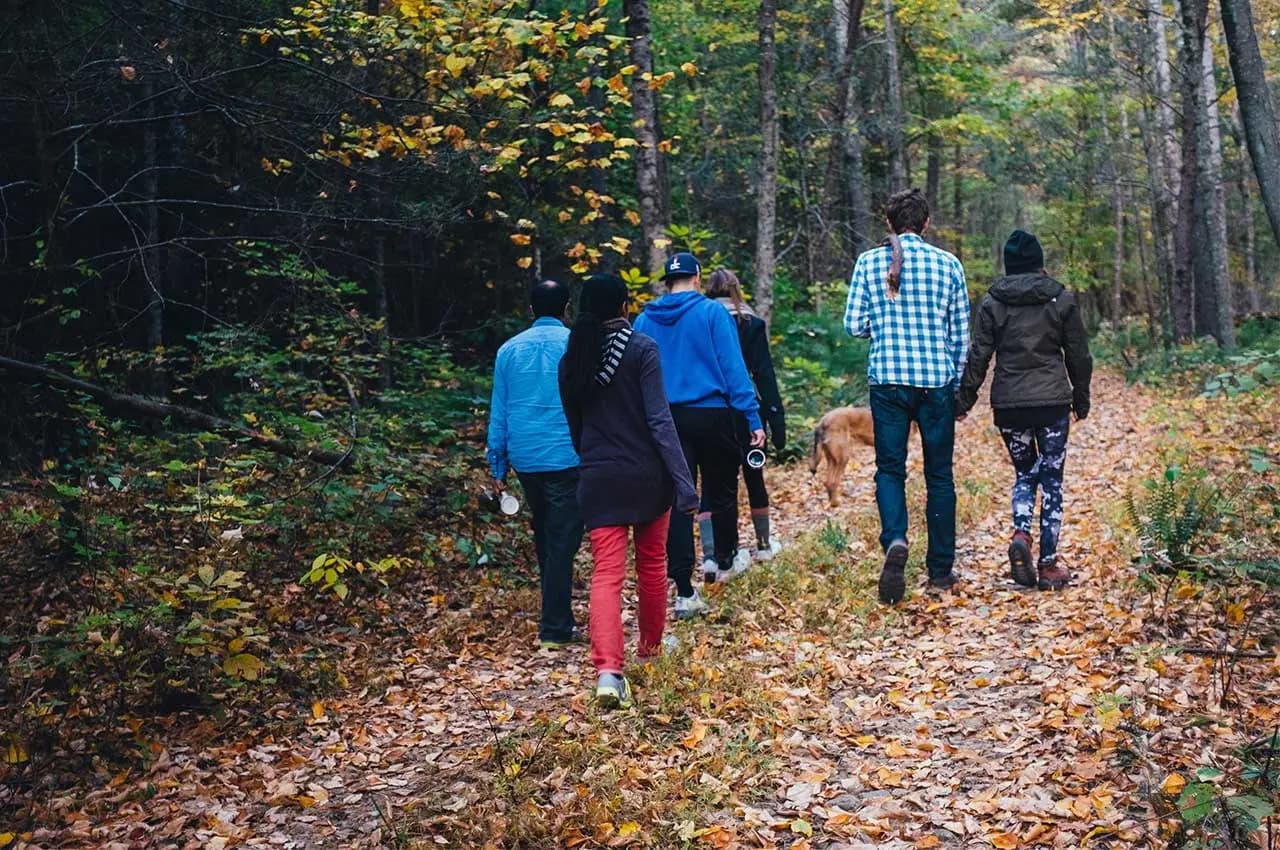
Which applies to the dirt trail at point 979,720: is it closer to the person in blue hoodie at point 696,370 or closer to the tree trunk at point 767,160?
the person in blue hoodie at point 696,370

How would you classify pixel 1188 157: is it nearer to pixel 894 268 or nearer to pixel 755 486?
pixel 755 486

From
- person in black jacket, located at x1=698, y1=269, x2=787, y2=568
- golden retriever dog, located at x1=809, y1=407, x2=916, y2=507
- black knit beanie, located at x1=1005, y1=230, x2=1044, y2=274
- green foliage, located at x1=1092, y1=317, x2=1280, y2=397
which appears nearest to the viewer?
black knit beanie, located at x1=1005, y1=230, x2=1044, y2=274

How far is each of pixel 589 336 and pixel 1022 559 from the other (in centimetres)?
352

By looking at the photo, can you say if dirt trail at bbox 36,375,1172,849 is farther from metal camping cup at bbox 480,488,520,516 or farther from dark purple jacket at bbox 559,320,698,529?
dark purple jacket at bbox 559,320,698,529

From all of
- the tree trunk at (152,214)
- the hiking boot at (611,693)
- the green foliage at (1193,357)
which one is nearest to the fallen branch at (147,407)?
the tree trunk at (152,214)

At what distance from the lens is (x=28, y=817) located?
4.44 m

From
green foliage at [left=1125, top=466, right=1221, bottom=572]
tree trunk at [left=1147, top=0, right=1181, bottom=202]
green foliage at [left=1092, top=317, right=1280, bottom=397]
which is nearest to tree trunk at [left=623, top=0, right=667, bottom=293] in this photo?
green foliage at [left=1125, top=466, right=1221, bottom=572]

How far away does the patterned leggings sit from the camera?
6672mm

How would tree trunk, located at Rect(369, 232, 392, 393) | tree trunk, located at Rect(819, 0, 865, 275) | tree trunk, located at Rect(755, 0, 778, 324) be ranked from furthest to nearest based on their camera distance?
tree trunk, located at Rect(819, 0, 865, 275), tree trunk, located at Rect(755, 0, 778, 324), tree trunk, located at Rect(369, 232, 392, 393)

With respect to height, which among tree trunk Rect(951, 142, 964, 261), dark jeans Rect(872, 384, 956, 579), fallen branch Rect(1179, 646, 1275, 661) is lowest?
fallen branch Rect(1179, 646, 1275, 661)

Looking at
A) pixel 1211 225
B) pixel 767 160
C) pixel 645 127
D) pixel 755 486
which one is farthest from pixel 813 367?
pixel 1211 225

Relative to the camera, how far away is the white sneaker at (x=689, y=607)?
22.5 ft

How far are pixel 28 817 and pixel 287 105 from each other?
431 cm

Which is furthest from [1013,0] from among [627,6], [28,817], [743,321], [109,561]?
[28,817]
